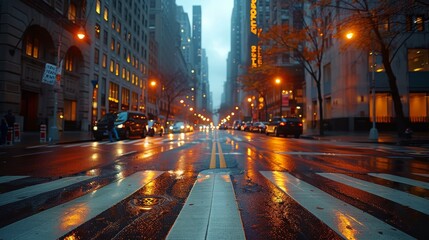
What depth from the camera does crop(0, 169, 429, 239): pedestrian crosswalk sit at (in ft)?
10.3

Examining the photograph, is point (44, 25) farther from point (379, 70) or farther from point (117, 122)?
point (379, 70)

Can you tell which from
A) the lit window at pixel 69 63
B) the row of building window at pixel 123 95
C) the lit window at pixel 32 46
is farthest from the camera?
the row of building window at pixel 123 95

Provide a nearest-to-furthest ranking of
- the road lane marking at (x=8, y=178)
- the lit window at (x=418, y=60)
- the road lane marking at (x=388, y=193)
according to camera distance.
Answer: the road lane marking at (x=388, y=193) < the road lane marking at (x=8, y=178) < the lit window at (x=418, y=60)

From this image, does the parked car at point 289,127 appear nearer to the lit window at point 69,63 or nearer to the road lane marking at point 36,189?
the lit window at point 69,63

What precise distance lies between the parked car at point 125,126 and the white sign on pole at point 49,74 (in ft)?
13.9

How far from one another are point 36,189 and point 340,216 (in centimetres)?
485

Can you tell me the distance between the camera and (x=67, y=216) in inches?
143

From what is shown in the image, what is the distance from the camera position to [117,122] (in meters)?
22.4

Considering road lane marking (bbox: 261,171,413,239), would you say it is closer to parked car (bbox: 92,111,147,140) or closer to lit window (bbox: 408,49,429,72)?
parked car (bbox: 92,111,147,140)

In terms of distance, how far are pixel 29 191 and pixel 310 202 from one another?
4.55 m

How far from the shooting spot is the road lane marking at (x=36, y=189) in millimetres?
4539

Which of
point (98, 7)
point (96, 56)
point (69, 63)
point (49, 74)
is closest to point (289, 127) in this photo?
point (49, 74)

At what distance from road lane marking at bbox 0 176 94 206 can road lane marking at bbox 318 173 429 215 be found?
5.36 meters

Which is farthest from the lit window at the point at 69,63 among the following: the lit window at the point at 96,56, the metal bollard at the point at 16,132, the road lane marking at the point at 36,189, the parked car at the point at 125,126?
the road lane marking at the point at 36,189
